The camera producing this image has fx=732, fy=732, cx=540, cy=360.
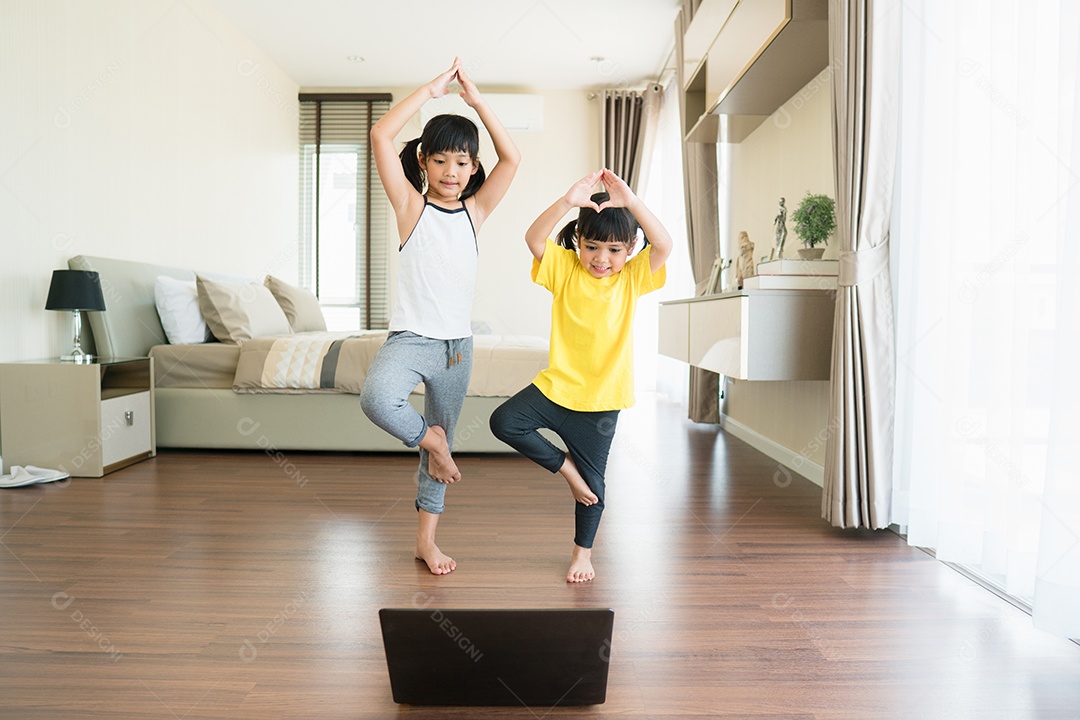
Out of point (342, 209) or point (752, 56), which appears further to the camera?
point (342, 209)

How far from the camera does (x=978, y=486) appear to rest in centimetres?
195

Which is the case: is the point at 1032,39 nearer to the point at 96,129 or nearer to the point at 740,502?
the point at 740,502

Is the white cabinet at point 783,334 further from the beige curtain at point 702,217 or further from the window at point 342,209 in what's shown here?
the window at point 342,209

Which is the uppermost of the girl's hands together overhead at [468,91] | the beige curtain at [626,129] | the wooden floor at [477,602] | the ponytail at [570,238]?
the beige curtain at [626,129]

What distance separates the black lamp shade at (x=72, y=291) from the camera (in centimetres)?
303

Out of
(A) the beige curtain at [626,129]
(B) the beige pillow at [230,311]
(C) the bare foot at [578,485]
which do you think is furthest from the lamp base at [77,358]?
(A) the beige curtain at [626,129]

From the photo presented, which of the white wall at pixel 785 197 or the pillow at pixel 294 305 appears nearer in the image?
the white wall at pixel 785 197

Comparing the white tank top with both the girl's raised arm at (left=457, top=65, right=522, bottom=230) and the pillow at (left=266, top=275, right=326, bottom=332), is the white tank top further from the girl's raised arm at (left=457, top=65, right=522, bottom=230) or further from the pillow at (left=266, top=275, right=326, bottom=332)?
the pillow at (left=266, top=275, right=326, bottom=332)

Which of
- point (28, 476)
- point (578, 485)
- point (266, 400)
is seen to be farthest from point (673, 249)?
point (28, 476)

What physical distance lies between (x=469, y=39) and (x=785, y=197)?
289cm

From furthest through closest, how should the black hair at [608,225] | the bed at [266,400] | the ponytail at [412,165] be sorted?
the bed at [266,400] < the ponytail at [412,165] < the black hair at [608,225]

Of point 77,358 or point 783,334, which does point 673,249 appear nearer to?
point 783,334

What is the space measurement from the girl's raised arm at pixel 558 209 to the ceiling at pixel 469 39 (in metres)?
3.37

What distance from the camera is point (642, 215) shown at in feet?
5.93
